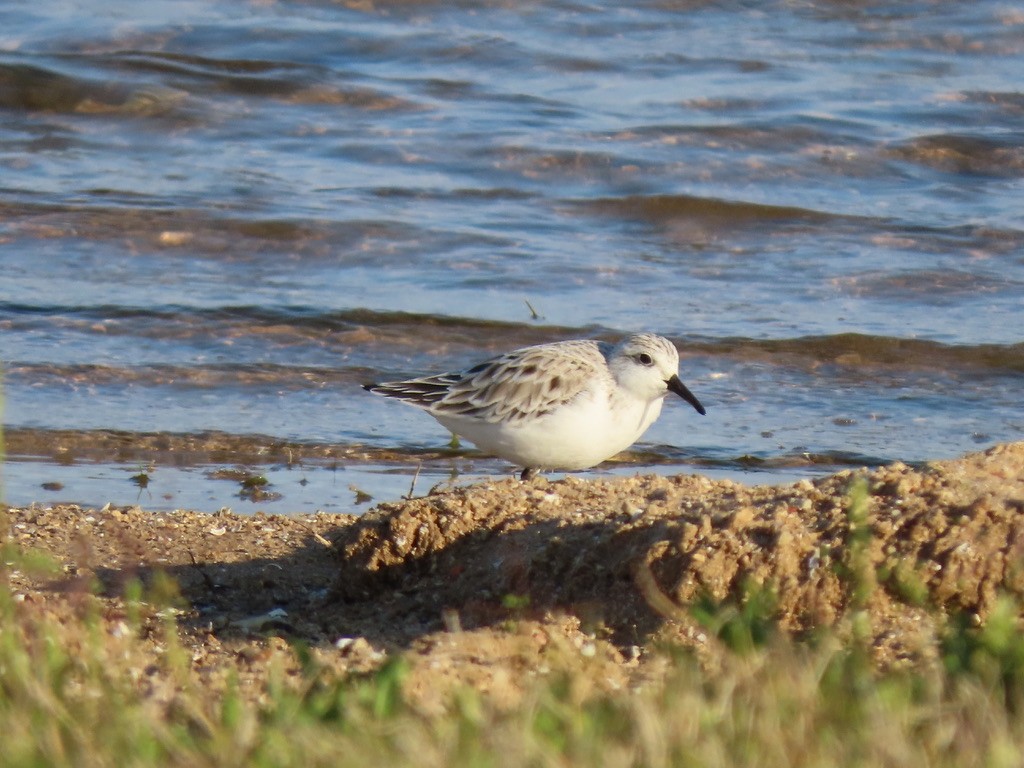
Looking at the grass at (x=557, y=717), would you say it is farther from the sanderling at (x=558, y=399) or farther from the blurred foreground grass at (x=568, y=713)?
the sanderling at (x=558, y=399)

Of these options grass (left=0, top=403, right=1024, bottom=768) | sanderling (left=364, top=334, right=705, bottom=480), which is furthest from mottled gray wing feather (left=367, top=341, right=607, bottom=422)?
grass (left=0, top=403, right=1024, bottom=768)

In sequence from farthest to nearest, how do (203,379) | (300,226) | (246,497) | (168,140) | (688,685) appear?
(168,140) → (300,226) → (203,379) → (246,497) → (688,685)

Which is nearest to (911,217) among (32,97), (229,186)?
(229,186)

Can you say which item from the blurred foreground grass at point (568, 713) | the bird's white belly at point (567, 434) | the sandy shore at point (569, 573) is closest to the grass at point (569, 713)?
the blurred foreground grass at point (568, 713)

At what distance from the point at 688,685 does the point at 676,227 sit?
8.55 meters

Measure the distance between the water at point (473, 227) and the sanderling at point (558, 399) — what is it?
783mm

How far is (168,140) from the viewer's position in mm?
13234

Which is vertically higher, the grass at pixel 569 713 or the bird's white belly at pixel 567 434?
the grass at pixel 569 713

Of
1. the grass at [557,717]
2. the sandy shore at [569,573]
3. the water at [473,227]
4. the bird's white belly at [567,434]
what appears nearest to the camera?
the grass at [557,717]

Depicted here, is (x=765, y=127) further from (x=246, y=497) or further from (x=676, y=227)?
(x=246, y=497)

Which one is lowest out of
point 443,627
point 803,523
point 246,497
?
point 246,497

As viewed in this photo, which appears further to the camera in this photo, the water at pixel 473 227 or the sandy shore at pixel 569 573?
the water at pixel 473 227

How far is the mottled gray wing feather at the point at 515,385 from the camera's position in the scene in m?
6.36

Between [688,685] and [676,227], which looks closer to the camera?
[688,685]
